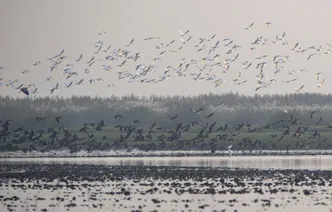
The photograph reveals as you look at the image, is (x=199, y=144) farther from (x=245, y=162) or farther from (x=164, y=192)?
(x=164, y=192)

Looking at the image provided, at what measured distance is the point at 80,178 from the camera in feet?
183

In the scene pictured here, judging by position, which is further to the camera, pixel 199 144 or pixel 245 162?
pixel 199 144

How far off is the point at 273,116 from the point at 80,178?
348ft

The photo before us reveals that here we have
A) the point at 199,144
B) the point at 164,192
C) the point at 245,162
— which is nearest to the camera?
the point at 164,192

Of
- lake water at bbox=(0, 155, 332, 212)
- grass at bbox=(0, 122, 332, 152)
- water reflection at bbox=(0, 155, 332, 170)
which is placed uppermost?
grass at bbox=(0, 122, 332, 152)

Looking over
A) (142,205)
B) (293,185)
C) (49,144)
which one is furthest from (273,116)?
(142,205)

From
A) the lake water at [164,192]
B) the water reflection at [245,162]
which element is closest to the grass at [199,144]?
the water reflection at [245,162]

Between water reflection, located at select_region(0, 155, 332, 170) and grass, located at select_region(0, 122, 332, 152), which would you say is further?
grass, located at select_region(0, 122, 332, 152)

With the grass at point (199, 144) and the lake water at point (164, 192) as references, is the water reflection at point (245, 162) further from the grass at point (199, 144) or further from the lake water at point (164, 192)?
the grass at point (199, 144)

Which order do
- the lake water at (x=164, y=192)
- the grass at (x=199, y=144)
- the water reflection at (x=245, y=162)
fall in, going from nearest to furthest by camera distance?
the lake water at (x=164, y=192)
the water reflection at (x=245, y=162)
the grass at (x=199, y=144)

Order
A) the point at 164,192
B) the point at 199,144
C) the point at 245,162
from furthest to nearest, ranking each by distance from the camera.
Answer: the point at 199,144
the point at 245,162
the point at 164,192

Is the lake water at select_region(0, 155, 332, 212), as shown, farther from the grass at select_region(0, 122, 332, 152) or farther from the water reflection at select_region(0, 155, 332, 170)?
the grass at select_region(0, 122, 332, 152)

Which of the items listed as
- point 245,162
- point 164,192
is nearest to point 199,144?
point 245,162

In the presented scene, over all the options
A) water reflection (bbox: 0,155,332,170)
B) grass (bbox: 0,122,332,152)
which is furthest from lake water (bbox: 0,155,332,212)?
grass (bbox: 0,122,332,152)
